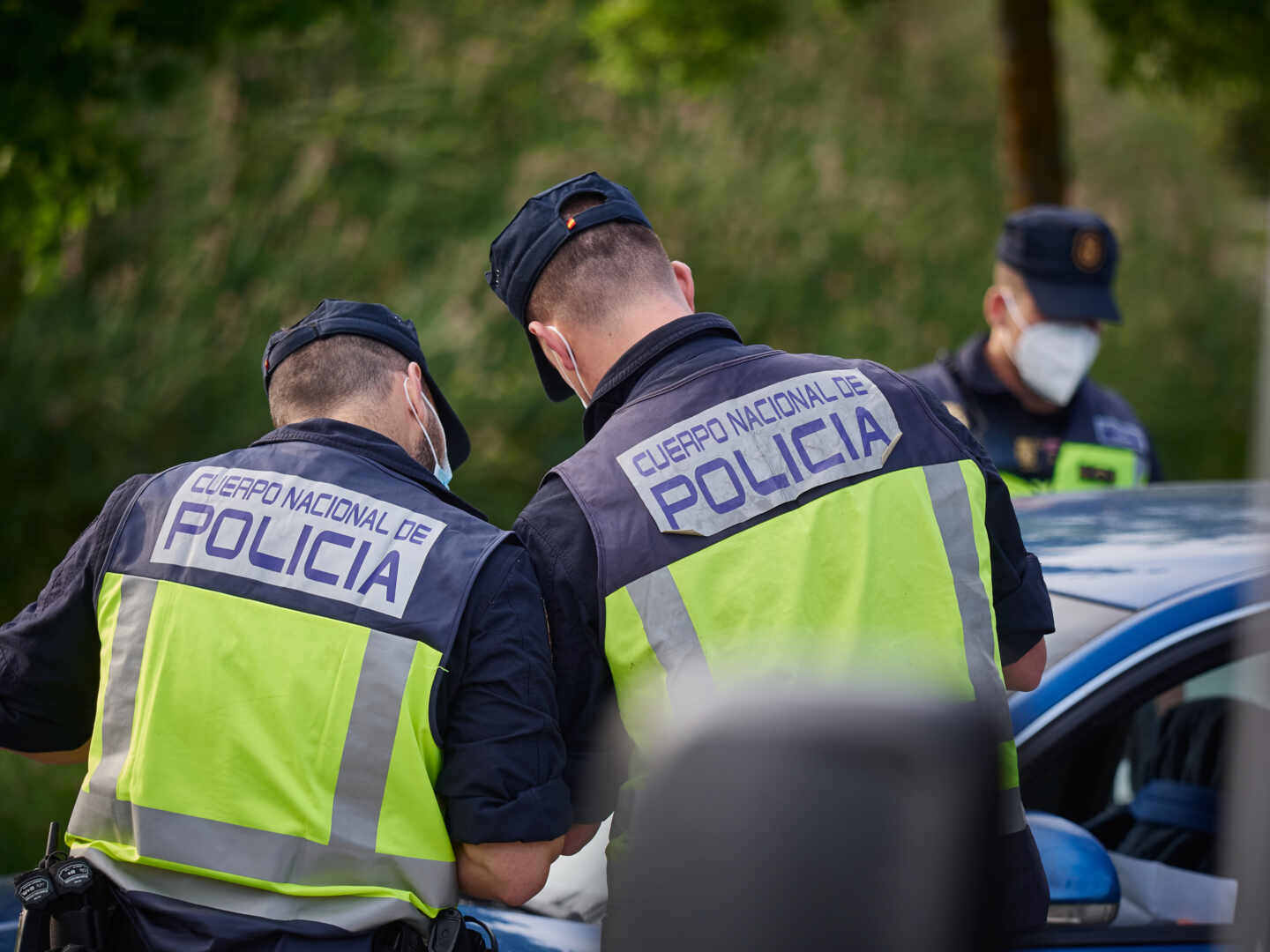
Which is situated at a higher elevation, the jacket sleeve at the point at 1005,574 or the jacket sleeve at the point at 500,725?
the jacket sleeve at the point at 1005,574

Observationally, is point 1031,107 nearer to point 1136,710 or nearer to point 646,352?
point 1136,710

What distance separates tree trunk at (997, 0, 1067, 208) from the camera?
668 centimetres

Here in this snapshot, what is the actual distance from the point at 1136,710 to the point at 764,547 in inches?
38.8

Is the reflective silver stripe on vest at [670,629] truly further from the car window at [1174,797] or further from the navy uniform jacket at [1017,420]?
the navy uniform jacket at [1017,420]

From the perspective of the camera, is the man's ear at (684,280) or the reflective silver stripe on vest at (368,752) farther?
the man's ear at (684,280)

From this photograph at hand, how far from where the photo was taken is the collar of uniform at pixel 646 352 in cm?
212

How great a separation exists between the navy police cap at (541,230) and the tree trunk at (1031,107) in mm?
4976

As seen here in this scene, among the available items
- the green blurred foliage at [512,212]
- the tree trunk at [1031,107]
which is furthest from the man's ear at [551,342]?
the tree trunk at [1031,107]

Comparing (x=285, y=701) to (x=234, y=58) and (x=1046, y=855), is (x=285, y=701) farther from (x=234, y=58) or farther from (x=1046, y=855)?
(x=234, y=58)

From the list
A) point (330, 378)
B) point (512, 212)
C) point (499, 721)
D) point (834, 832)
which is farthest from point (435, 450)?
point (512, 212)

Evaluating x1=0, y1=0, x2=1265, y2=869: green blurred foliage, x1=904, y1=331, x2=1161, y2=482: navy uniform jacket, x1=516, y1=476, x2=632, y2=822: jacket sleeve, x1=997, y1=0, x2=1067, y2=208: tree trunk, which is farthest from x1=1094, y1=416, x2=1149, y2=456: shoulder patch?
x1=0, y1=0, x2=1265, y2=869: green blurred foliage

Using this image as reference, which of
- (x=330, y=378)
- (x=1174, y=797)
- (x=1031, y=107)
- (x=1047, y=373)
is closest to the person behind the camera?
(x=330, y=378)

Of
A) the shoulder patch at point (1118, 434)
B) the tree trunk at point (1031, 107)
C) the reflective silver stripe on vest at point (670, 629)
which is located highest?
the tree trunk at point (1031, 107)

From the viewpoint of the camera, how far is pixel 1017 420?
414cm
